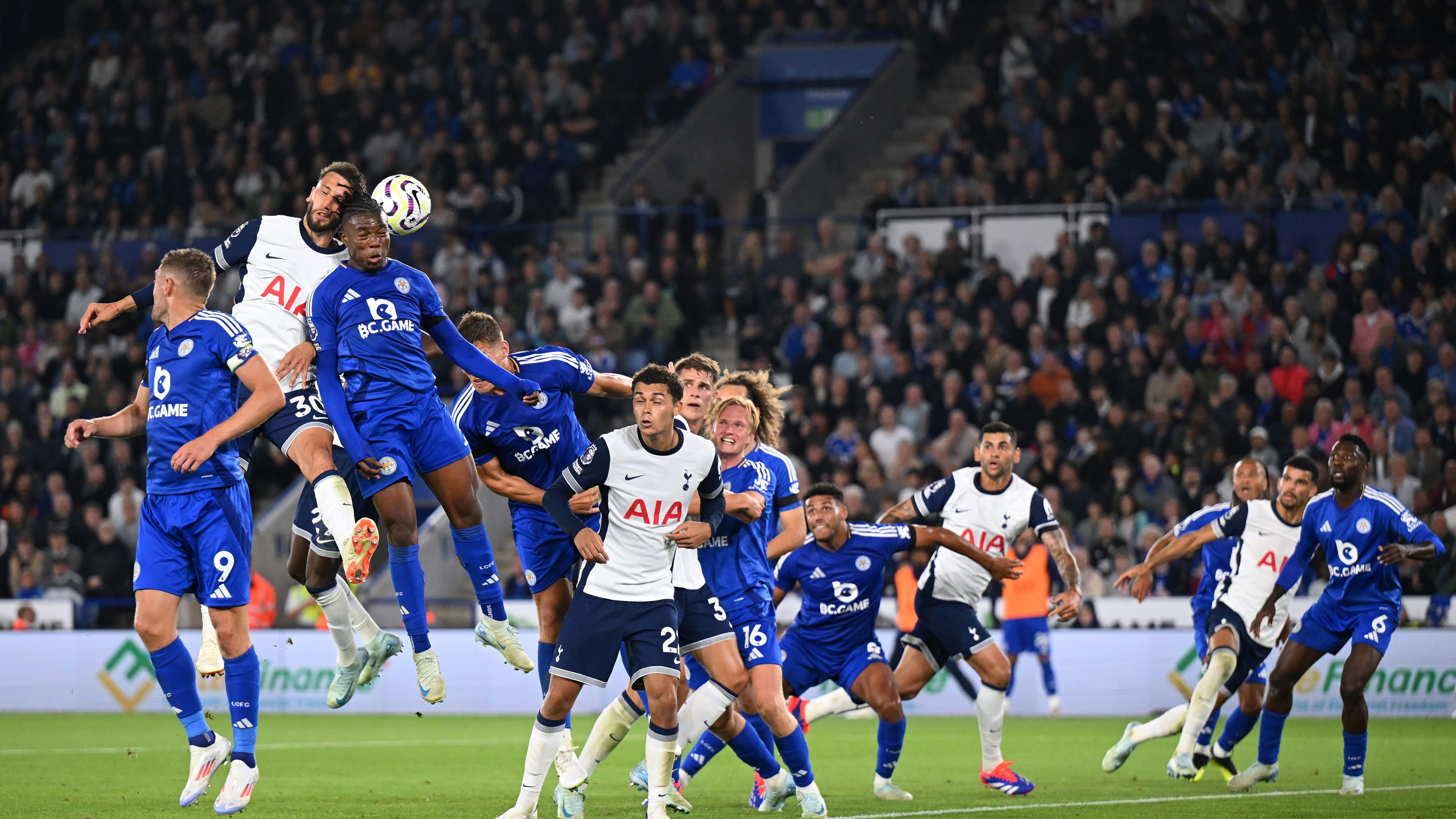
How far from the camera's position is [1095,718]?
1953 cm

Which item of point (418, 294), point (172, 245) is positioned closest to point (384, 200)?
point (418, 294)

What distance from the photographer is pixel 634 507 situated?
9336 mm

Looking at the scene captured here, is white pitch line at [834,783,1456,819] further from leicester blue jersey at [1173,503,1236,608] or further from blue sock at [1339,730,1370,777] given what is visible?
leicester blue jersey at [1173,503,1236,608]

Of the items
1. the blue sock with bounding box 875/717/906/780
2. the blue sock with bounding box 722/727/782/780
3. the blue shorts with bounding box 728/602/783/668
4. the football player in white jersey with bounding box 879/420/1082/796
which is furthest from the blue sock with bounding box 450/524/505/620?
the football player in white jersey with bounding box 879/420/1082/796

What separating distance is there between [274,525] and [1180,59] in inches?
551

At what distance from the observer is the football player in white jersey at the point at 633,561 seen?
9.26m

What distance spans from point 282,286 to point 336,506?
4.74 ft

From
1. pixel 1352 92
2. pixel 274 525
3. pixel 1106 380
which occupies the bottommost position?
pixel 274 525

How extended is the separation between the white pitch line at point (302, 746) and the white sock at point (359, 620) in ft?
16.6

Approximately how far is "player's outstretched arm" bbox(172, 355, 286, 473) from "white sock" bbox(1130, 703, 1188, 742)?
696 cm

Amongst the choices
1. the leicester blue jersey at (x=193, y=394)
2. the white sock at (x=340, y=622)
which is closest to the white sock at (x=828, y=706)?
the white sock at (x=340, y=622)

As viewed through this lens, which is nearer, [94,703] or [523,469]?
[523,469]

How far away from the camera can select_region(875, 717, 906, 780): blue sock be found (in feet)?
39.2

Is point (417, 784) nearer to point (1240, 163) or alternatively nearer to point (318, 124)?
point (1240, 163)
